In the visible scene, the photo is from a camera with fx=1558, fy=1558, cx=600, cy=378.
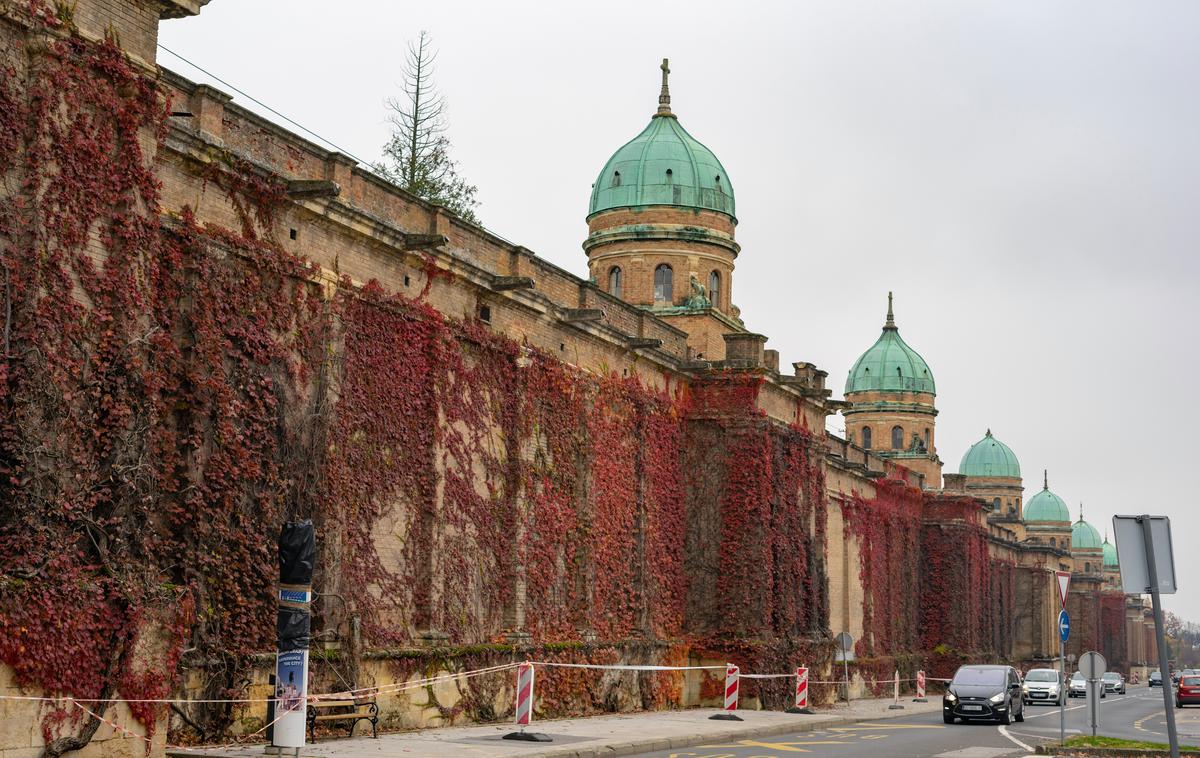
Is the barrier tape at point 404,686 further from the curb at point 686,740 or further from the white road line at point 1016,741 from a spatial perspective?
the white road line at point 1016,741

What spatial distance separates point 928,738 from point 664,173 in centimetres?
2457

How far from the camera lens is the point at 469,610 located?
88.7ft

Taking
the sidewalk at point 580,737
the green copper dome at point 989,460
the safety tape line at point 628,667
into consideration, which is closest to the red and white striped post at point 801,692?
the sidewalk at point 580,737

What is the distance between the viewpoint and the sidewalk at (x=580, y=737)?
19.3m

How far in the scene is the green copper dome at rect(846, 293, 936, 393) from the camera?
84688mm

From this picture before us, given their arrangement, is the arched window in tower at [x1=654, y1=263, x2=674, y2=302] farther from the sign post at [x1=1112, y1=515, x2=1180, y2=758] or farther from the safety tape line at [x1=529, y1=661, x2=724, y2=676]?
the sign post at [x1=1112, y1=515, x2=1180, y2=758]

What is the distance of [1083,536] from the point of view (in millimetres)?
152375

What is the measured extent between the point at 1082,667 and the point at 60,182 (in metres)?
17.2

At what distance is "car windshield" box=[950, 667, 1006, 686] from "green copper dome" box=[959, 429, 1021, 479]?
7846 centimetres

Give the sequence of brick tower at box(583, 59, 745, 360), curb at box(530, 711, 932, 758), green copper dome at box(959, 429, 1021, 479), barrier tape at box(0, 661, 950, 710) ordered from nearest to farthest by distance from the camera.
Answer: barrier tape at box(0, 661, 950, 710) → curb at box(530, 711, 932, 758) → brick tower at box(583, 59, 745, 360) → green copper dome at box(959, 429, 1021, 479)

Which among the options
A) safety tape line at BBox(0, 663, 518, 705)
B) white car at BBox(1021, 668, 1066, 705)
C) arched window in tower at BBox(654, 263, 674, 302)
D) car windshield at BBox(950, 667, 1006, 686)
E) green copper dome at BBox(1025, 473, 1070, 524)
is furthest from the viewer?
green copper dome at BBox(1025, 473, 1070, 524)

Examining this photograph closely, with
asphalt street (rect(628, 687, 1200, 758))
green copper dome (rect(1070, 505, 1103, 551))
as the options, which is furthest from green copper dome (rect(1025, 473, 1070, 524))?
asphalt street (rect(628, 687, 1200, 758))

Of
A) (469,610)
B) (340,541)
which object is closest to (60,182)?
(340,541)

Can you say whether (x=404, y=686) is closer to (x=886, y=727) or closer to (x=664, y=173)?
(x=886, y=727)
